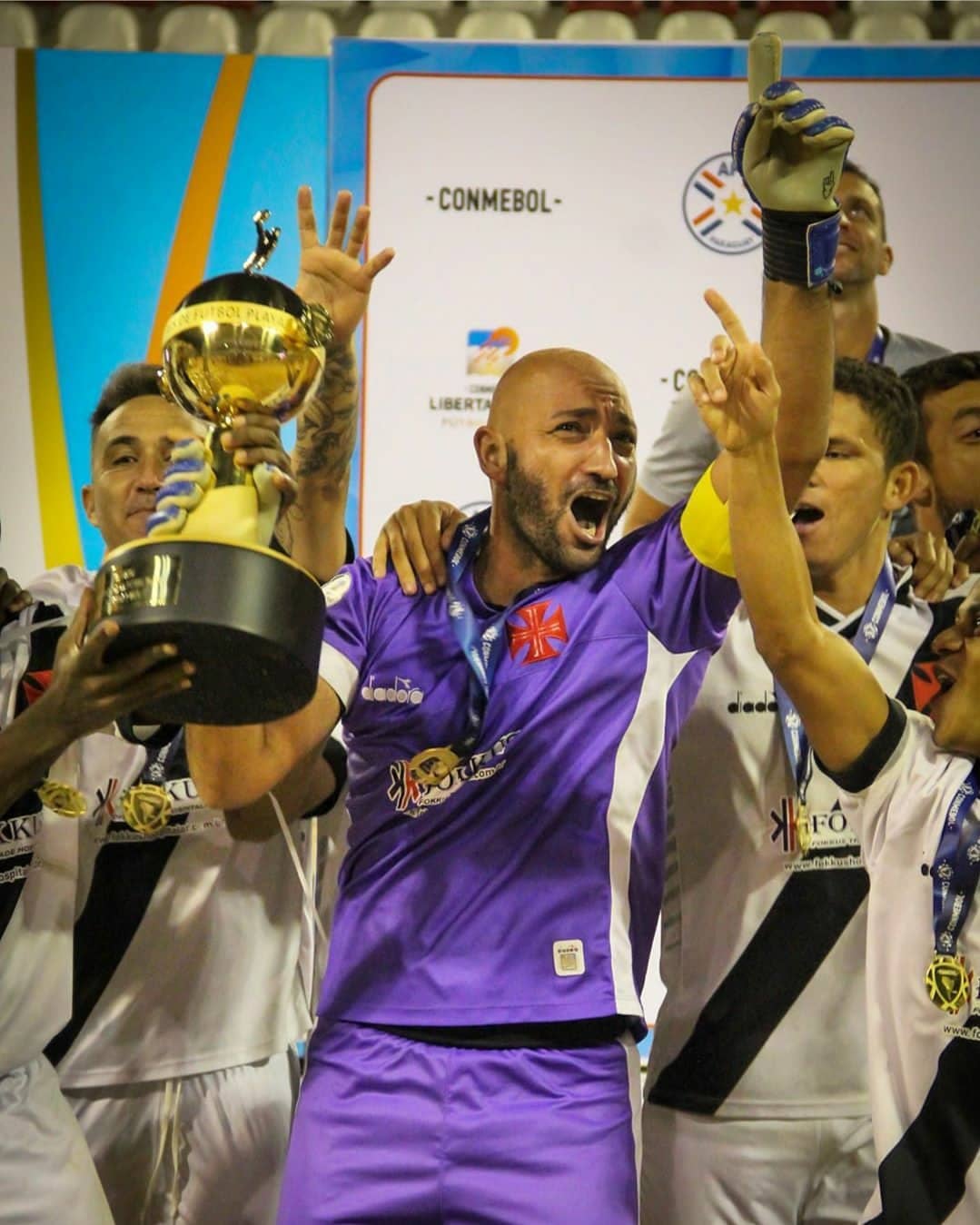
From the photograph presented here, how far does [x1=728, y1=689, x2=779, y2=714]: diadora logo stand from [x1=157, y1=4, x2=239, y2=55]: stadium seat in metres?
2.55

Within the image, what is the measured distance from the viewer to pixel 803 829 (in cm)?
285

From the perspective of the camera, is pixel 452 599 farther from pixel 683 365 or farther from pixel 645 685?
pixel 683 365

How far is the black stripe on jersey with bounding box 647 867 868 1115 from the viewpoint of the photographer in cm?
282

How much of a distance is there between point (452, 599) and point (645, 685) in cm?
36

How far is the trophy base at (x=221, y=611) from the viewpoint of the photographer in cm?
181

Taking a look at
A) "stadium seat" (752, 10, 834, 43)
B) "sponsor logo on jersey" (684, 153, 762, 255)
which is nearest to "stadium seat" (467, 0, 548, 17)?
"stadium seat" (752, 10, 834, 43)

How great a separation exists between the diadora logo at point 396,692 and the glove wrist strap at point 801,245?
0.85 metres

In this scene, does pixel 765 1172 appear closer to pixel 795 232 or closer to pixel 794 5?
pixel 795 232

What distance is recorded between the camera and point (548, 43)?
4191mm

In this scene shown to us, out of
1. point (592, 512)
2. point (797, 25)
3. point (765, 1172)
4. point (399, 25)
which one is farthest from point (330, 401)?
point (797, 25)

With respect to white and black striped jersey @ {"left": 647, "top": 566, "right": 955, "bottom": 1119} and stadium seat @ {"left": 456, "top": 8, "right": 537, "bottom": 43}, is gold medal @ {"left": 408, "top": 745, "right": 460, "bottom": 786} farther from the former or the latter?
stadium seat @ {"left": 456, "top": 8, "right": 537, "bottom": 43}

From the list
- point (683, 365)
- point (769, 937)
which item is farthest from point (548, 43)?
point (769, 937)

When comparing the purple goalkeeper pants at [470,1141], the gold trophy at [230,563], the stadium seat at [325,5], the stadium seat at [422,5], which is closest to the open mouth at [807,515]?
the purple goalkeeper pants at [470,1141]

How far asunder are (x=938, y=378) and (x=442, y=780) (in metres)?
1.78
